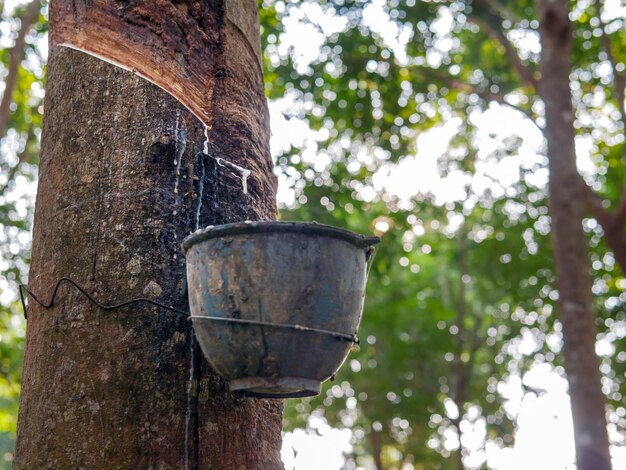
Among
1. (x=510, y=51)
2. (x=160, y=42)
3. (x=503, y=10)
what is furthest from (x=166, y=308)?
(x=503, y=10)

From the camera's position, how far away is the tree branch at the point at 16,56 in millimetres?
9414

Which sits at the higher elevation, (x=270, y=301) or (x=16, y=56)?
(x=16, y=56)

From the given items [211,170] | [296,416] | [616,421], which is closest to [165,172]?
[211,170]

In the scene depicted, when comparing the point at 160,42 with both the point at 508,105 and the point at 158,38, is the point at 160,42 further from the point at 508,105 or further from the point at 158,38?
the point at 508,105

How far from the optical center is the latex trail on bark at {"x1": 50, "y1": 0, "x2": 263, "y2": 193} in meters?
2.25

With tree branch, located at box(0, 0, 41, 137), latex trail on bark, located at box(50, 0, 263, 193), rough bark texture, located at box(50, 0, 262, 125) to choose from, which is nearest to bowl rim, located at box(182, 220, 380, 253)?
latex trail on bark, located at box(50, 0, 263, 193)

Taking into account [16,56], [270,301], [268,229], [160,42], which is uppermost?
[16,56]

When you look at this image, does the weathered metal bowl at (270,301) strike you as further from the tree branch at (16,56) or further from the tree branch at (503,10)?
the tree branch at (503,10)

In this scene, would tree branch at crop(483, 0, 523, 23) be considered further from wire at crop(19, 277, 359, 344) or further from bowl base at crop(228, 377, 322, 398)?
bowl base at crop(228, 377, 322, 398)

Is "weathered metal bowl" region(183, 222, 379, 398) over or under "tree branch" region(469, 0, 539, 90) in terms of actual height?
under

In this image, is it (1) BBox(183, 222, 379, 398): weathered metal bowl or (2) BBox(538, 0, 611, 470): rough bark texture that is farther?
(2) BBox(538, 0, 611, 470): rough bark texture

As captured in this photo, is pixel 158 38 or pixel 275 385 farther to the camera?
pixel 158 38

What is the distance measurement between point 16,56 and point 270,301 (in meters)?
9.25

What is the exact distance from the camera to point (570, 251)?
674 cm
